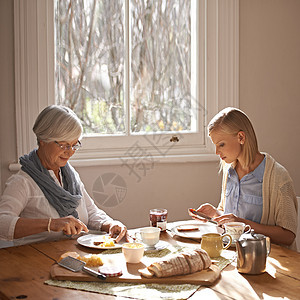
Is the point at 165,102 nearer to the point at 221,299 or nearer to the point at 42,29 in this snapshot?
the point at 42,29

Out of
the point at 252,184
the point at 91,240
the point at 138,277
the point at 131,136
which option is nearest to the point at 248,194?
the point at 252,184

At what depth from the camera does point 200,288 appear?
5.24 feet

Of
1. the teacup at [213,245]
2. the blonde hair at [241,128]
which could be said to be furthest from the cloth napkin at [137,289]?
the blonde hair at [241,128]

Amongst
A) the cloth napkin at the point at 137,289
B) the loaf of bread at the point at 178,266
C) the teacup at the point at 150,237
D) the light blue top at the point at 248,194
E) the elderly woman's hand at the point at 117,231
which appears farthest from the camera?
the light blue top at the point at 248,194

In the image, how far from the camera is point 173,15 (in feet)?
11.1

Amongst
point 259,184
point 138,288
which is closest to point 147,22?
point 259,184

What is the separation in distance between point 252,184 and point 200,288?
2.68ft

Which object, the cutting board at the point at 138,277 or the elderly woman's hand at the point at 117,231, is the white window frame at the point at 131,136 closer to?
the elderly woman's hand at the point at 117,231

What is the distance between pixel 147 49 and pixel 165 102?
1.22 feet

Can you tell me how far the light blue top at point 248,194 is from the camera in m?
2.28

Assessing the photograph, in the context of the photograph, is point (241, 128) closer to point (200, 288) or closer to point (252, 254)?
point (252, 254)

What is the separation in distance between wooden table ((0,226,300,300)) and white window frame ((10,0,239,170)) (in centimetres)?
103

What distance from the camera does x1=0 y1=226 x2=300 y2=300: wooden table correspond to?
1546 millimetres

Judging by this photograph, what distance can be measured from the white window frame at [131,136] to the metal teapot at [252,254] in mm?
1540
